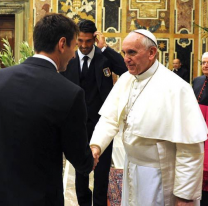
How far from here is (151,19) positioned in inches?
407

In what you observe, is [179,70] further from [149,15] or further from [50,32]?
[50,32]

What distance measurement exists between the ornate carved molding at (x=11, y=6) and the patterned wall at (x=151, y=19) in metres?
1.02

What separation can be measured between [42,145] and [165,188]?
992 mm

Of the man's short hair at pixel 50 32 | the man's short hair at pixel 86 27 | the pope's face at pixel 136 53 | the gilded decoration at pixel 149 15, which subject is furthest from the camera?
the gilded decoration at pixel 149 15

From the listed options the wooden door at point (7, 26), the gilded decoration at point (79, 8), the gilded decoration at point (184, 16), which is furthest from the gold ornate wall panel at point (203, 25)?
the wooden door at point (7, 26)

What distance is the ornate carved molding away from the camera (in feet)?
34.4

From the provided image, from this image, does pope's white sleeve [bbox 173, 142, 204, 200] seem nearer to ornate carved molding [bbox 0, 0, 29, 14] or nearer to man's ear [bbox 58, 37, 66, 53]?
man's ear [bbox 58, 37, 66, 53]

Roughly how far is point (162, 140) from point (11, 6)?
9105 millimetres

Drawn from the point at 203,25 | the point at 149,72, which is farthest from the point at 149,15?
the point at 149,72

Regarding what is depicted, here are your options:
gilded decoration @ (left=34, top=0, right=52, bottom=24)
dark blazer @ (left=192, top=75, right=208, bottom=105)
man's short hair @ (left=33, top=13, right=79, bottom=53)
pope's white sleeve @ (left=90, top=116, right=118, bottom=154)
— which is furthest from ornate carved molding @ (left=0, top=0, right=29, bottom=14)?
man's short hair @ (left=33, top=13, right=79, bottom=53)

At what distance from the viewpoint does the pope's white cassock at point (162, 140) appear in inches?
91.1

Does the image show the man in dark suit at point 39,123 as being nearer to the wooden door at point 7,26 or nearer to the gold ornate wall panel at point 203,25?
the gold ornate wall panel at point 203,25

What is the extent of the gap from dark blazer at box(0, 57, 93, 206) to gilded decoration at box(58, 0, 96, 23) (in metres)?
8.76

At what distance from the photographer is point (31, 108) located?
1765mm
